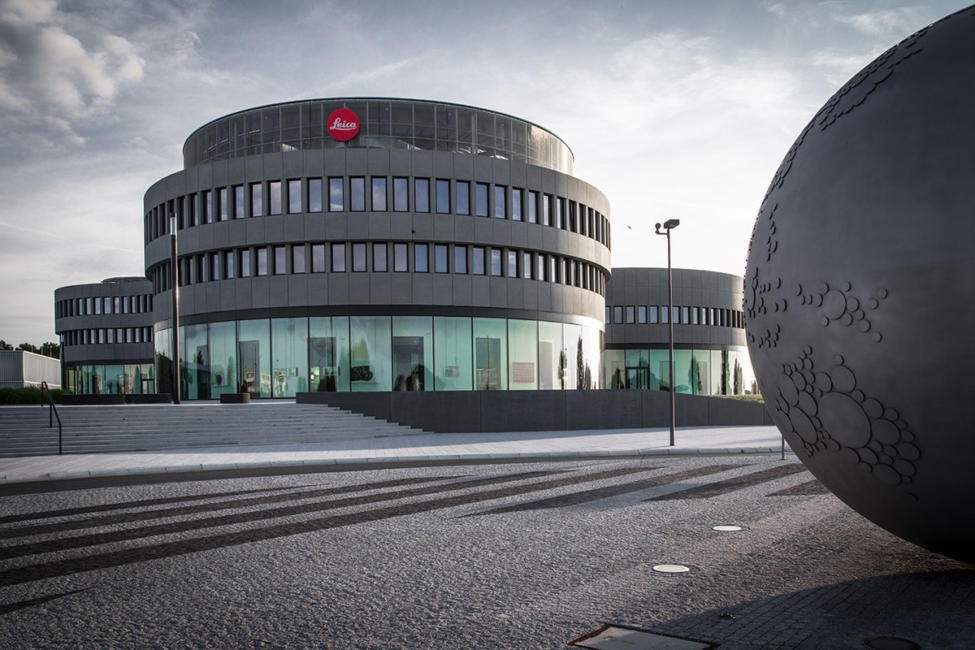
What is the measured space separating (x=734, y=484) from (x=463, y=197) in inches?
1068

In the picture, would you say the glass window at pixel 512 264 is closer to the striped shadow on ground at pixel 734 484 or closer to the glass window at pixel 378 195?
the glass window at pixel 378 195

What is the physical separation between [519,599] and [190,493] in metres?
8.30

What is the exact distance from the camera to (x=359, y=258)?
119 feet

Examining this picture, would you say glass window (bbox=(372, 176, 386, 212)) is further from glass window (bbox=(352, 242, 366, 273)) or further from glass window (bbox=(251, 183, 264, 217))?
glass window (bbox=(251, 183, 264, 217))

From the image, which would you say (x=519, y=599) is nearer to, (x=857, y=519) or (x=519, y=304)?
(x=857, y=519)

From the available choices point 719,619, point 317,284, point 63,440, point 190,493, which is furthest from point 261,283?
point 719,619

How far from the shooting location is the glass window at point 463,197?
1467 inches

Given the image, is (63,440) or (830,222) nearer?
(830,222)

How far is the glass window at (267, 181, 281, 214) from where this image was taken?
121 feet

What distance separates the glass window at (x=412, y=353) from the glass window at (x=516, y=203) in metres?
6.73

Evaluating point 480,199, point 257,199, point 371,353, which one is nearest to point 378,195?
point 480,199

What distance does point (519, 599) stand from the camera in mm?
5613

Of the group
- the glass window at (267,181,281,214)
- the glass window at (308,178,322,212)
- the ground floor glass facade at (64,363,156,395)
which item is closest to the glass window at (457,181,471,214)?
the glass window at (308,178,322,212)

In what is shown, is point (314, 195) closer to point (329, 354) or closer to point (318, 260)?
point (318, 260)
